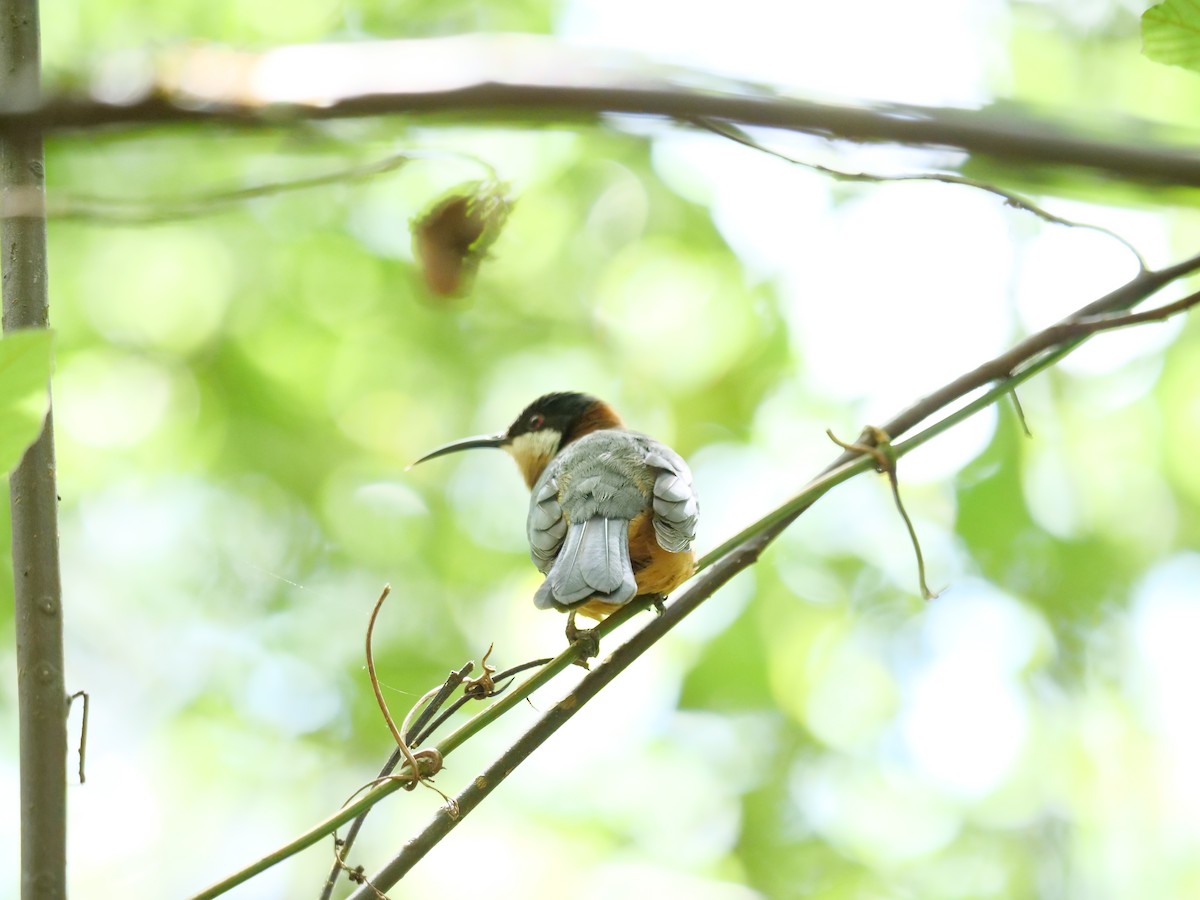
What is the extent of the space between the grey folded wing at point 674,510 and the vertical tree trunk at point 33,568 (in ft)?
6.31

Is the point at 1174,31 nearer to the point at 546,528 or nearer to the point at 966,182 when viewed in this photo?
the point at 966,182

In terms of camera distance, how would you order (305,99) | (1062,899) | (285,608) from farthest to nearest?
1. (285,608)
2. (1062,899)
3. (305,99)

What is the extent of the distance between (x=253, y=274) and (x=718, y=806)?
5.06 meters

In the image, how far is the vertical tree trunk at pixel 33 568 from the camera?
179 cm

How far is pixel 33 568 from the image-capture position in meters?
1.92

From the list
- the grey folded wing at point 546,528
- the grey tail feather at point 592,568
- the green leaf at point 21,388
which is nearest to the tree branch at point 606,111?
the green leaf at point 21,388

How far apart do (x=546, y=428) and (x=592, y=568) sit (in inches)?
93.5

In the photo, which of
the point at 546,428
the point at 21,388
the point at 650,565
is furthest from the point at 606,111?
the point at 546,428

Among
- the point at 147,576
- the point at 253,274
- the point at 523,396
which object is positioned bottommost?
the point at 147,576

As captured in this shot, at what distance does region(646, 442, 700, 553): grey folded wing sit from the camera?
3.50 meters

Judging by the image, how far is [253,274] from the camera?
7.98 m

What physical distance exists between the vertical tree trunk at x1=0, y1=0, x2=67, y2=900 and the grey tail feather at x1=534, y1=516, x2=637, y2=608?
1.41 metres

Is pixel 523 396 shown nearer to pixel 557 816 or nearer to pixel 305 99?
pixel 557 816

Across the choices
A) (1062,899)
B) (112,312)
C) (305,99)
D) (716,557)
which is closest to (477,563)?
(112,312)
